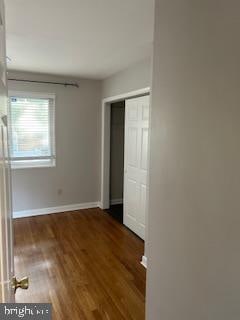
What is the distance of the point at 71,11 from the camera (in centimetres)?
190

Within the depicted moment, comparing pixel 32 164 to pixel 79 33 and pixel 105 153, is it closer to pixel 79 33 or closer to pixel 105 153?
pixel 105 153

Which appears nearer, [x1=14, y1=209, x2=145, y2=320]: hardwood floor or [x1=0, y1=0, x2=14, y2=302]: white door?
[x1=0, y1=0, x2=14, y2=302]: white door

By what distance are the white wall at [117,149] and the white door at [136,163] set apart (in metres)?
1.21

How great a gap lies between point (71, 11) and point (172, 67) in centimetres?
113

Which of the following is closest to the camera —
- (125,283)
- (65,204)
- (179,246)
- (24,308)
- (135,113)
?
(24,308)

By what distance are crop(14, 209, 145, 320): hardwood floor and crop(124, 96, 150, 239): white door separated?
281 millimetres

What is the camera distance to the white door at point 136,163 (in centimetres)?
335

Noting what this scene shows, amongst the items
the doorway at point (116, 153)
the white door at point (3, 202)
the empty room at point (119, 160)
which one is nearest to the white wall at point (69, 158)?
the empty room at point (119, 160)

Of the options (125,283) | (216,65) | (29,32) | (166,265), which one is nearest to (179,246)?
(166,265)

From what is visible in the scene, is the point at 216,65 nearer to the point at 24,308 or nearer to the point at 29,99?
the point at 24,308

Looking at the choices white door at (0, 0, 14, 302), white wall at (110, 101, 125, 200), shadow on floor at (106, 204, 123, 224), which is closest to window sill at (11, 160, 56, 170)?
white wall at (110, 101, 125, 200)

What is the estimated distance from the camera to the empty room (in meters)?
0.96

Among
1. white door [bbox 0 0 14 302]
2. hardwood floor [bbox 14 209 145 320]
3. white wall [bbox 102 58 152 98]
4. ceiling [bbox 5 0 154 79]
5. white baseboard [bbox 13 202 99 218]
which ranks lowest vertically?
hardwood floor [bbox 14 209 145 320]

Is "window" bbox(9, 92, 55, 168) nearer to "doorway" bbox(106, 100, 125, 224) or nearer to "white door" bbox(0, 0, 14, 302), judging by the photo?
"doorway" bbox(106, 100, 125, 224)
